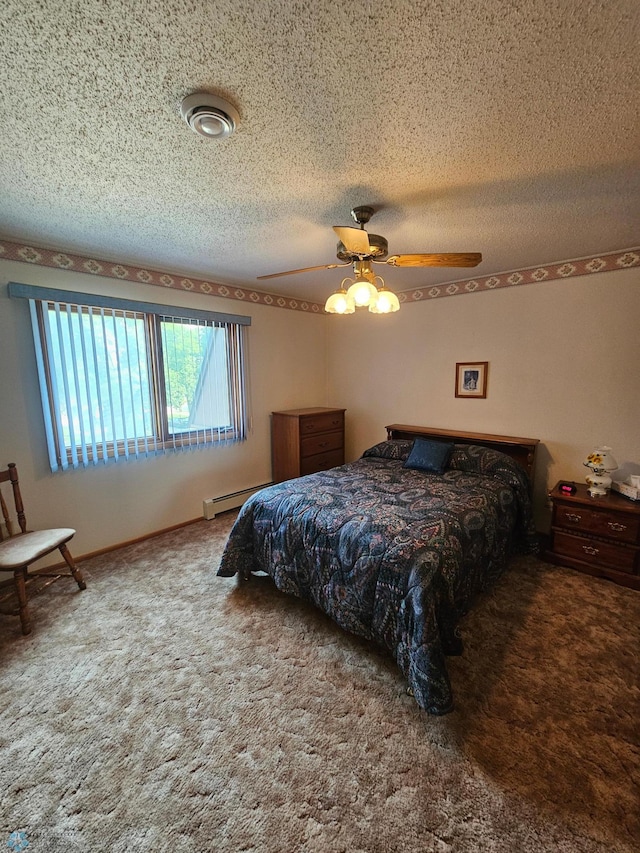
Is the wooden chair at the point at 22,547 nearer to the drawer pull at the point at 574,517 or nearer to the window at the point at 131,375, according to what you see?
the window at the point at 131,375

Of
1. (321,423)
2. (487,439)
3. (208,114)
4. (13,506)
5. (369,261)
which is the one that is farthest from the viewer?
(321,423)

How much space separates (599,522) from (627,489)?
1.10 ft

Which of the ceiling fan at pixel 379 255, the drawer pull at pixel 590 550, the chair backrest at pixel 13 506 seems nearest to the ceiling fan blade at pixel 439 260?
the ceiling fan at pixel 379 255

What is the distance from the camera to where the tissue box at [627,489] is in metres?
2.50

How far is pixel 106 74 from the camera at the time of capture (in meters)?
1.08

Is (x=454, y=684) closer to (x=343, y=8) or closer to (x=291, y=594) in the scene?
(x=291, y=594)

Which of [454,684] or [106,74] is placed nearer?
[106,74]

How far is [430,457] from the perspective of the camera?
3.12 metres

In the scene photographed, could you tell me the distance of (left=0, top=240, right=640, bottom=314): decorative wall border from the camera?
2531 mm

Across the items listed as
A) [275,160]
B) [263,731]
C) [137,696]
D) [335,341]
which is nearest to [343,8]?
[275,160]

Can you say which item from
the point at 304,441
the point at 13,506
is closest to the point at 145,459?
the point at 13,506

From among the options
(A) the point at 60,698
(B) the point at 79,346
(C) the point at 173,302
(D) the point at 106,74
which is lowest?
(A) the point at 60,698

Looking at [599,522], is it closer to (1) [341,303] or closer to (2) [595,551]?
(2) [595,551]

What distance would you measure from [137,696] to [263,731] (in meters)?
0.65
